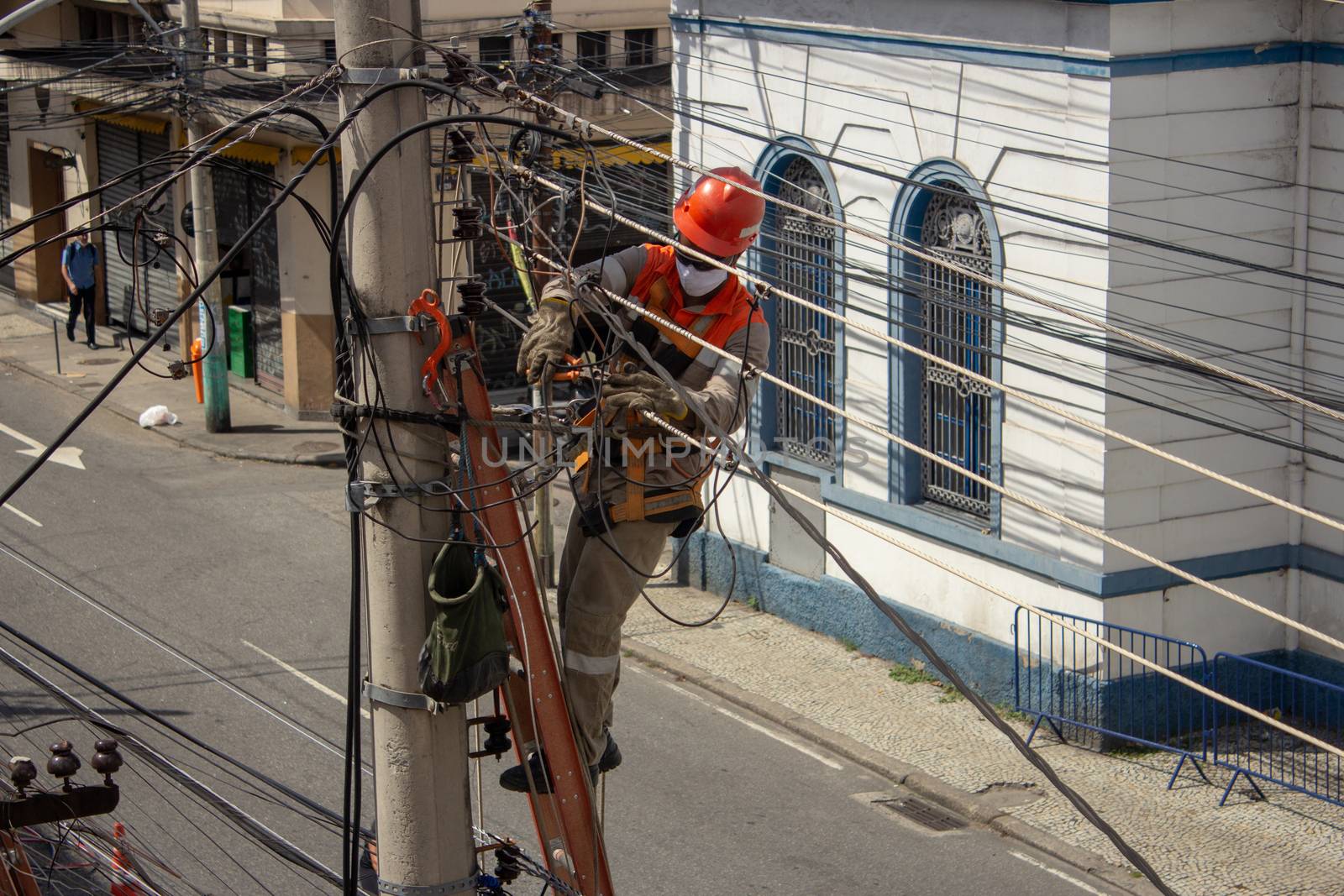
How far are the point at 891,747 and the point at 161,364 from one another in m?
16.0

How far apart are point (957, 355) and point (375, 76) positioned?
8864 mm

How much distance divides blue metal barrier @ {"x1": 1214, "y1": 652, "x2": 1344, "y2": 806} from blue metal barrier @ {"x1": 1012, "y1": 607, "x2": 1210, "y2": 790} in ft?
0.71

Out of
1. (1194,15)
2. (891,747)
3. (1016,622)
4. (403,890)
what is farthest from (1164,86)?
(403,890)

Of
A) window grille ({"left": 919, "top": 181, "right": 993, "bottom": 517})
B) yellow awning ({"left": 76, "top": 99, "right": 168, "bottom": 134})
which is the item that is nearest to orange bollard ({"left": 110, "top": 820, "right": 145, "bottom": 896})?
window grille ({"left": 919, "top": 181, "right": 993, "bottom": 517})

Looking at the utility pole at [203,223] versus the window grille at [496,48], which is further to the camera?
the window grille at [496,48]

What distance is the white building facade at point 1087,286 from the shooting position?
37.7 feet

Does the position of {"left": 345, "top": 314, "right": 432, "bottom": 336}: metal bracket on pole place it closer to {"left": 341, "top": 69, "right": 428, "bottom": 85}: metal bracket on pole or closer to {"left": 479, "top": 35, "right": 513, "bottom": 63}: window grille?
{"left": 341, "top": 69, "right": 428, "bottom": 85}: metal bracket on pole

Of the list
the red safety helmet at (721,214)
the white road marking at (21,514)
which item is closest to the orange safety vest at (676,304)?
the red safety helmet at (721,214)

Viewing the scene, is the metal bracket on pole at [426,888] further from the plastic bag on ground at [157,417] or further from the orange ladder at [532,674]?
the plastic bag on ground at [157,417]

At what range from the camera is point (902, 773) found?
11.9m

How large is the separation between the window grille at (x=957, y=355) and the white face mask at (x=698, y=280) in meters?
5.87

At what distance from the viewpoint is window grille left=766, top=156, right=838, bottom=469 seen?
1435 cm

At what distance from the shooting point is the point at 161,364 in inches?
A: 981

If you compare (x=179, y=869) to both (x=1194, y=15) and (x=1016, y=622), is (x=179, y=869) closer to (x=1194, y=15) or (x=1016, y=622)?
(x=1016, y=622)
